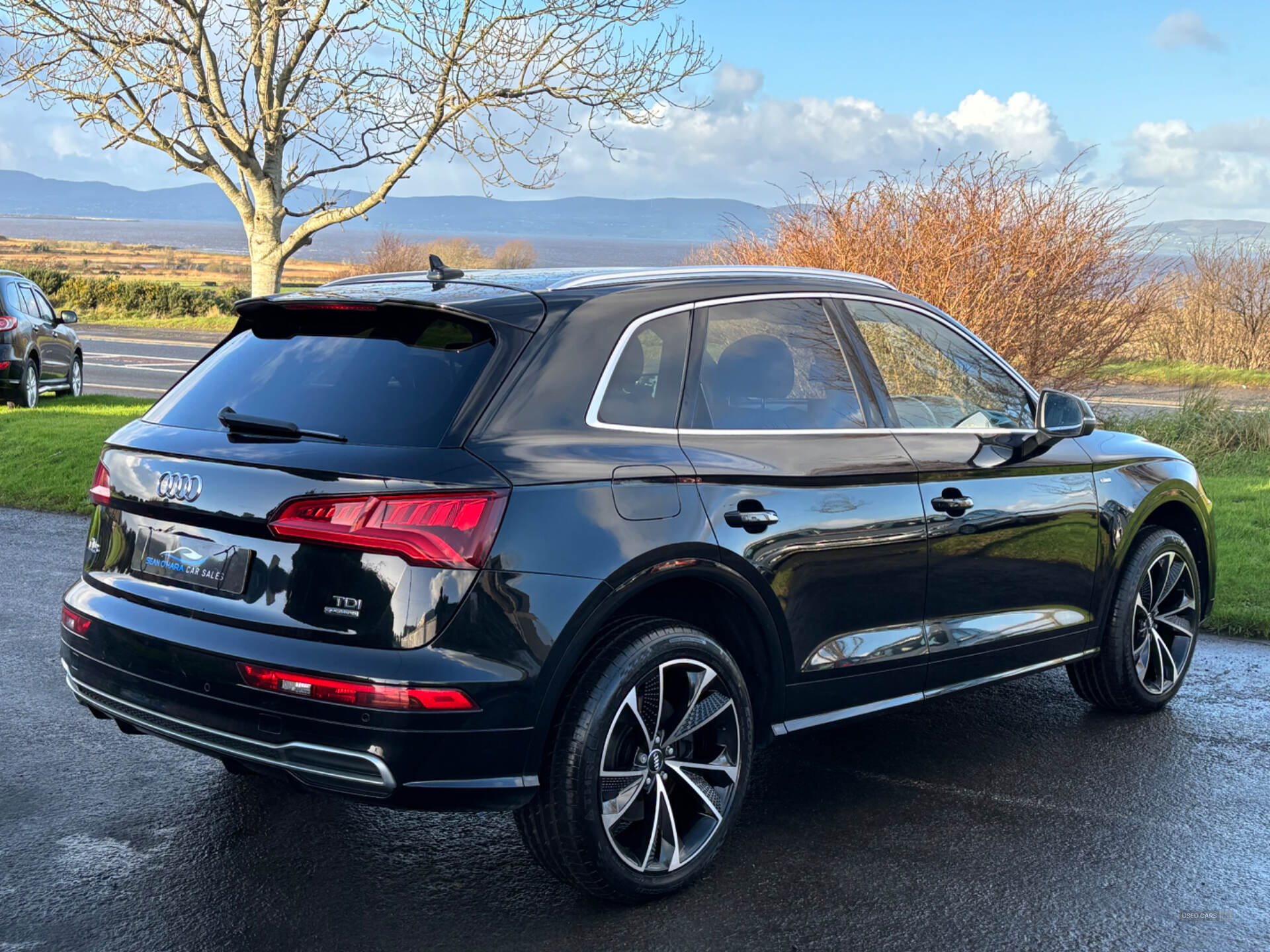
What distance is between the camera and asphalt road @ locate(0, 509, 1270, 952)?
3576 mm

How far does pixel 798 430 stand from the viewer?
14.0 ft

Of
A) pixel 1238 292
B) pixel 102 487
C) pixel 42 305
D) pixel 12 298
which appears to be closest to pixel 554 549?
pixel 102 487

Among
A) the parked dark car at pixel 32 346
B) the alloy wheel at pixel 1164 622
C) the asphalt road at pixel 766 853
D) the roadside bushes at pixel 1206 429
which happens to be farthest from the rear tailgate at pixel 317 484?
the parked dark car at pixel 32 346

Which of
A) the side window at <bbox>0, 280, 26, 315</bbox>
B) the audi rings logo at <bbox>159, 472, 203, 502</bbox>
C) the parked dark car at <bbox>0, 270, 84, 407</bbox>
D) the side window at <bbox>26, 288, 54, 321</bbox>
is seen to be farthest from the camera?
the side window at <bbox>26, 288, 54, 321</bbox>

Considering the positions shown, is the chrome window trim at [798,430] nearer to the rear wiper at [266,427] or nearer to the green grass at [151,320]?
the rear wiper at [266,427]

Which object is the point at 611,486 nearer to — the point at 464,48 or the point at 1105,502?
the point at 1105,502

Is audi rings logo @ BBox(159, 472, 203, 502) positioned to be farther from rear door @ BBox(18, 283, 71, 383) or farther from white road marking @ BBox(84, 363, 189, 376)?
white road marking @ BBox(84, 363, 189, 376)

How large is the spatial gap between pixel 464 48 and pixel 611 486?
1055cm

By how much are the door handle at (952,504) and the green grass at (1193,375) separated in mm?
18983

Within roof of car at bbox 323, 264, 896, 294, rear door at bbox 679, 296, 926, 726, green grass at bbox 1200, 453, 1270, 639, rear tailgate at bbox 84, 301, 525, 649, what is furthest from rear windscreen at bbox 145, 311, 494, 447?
green grass at bbox 1200, 453, 1270, 639

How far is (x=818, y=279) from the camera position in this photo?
15.4 feet

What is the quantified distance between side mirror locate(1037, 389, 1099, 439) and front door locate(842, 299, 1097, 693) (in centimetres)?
8

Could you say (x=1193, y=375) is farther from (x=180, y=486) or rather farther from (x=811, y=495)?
(x=180, y=486)

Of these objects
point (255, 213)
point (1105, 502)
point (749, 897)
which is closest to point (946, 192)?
point (255, 213)
